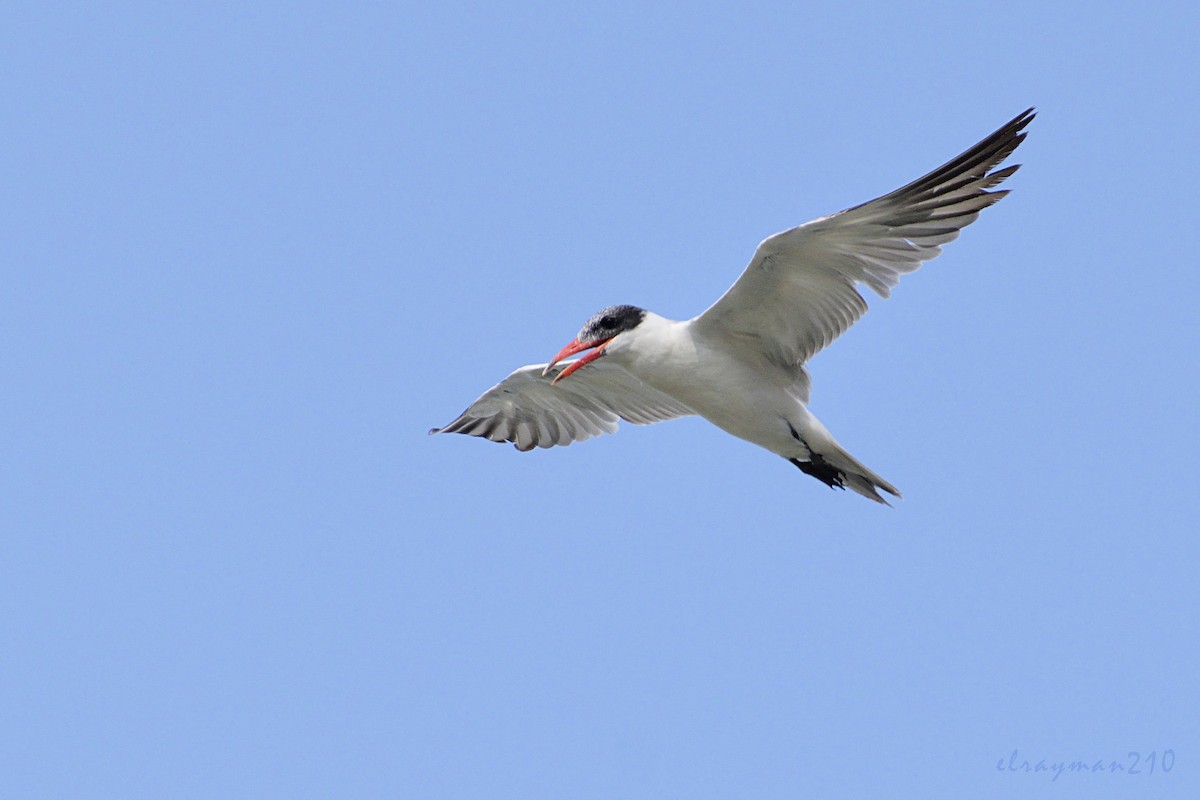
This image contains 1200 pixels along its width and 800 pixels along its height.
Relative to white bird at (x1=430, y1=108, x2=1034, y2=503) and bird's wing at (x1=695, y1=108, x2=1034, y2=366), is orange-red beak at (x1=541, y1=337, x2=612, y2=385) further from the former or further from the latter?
bird's wing at (x1=695, y1=108, x2=1034, y2=366)

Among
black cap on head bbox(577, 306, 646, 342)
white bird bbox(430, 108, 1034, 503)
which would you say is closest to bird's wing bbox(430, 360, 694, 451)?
white bird bbox(430, 108, 1034, 503)

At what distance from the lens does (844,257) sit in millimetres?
8984

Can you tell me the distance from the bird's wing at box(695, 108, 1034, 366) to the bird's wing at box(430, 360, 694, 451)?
1.60 metres

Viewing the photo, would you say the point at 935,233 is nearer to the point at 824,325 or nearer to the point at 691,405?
the point at 824,325

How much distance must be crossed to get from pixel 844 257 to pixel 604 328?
5.80 feet

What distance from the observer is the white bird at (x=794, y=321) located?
28.2 feet

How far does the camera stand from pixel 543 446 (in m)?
11.6

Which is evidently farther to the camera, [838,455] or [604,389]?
[604,389]

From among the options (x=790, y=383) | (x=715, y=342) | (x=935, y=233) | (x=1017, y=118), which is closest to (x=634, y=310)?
(x=715, y=342)

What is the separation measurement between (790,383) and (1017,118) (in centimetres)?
247

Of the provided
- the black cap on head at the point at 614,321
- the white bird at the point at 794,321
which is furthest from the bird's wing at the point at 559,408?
the black cap on head at the point at 614,321

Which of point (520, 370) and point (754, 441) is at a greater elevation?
point (520, 370)

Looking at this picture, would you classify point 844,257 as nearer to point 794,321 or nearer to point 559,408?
point 794,321

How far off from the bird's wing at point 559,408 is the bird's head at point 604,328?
0.88 m
